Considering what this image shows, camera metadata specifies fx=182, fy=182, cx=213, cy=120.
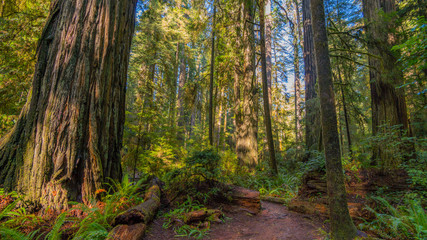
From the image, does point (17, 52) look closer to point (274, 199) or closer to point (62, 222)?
point (62, 222)

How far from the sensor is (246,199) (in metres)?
4.13

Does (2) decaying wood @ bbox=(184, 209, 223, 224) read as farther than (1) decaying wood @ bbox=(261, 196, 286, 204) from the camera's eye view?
No

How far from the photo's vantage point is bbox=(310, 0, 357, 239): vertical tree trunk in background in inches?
93.7

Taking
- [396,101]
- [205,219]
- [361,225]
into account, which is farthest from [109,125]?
[396,101]

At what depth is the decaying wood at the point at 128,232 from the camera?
2.09 meters

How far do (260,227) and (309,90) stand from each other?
24.4ft

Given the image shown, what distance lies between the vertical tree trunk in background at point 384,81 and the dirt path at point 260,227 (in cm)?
283

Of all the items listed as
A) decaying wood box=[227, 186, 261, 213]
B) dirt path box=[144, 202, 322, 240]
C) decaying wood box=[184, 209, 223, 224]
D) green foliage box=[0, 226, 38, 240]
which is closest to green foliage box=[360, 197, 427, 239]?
dirt path box=[144, 202, 322, 240]

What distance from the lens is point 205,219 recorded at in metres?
3.36

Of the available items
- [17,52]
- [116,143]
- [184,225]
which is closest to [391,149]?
[184,225]

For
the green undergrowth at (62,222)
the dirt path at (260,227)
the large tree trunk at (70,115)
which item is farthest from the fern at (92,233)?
the large tree trunk at (70,115)

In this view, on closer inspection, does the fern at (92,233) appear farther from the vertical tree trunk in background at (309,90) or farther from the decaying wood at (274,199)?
the vertical tree trunk in background at (309,90)

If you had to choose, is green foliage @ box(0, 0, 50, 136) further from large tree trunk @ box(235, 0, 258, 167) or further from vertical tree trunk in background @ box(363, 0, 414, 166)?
vertical tree trunk in background @ box(363, 0, 414, 166)

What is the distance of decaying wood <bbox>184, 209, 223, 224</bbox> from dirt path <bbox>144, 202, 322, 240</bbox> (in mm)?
174
